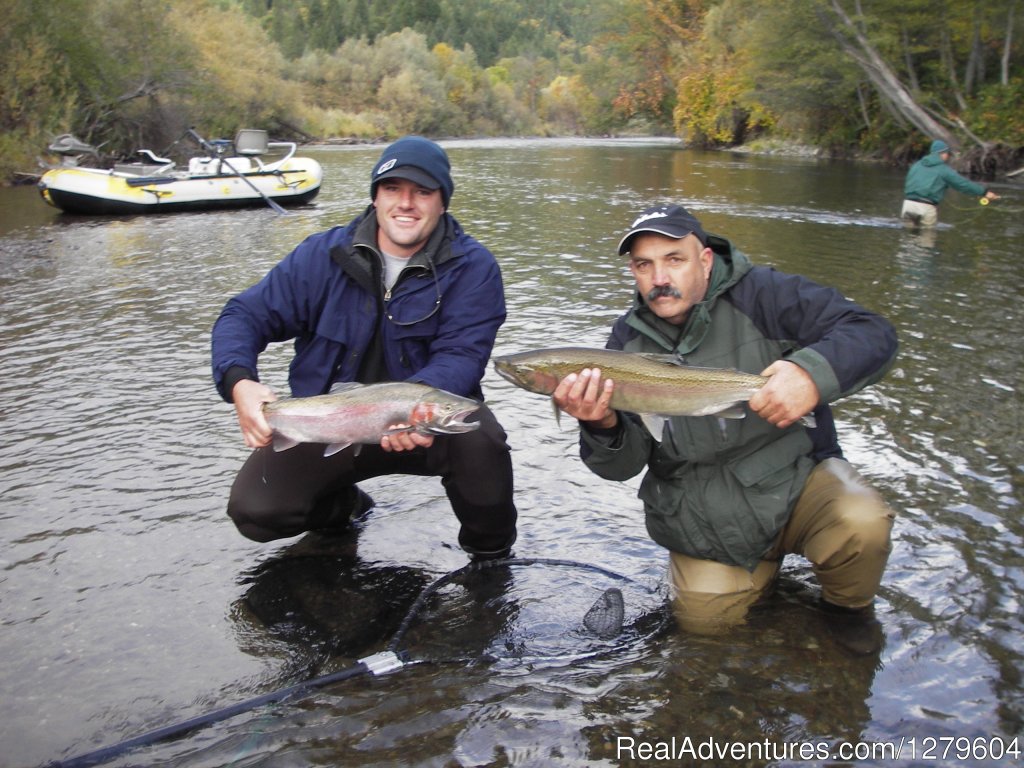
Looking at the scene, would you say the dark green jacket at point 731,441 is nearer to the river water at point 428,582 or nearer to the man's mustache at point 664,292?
the man's mustache at point 664,292

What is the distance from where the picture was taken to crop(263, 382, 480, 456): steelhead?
134 inches

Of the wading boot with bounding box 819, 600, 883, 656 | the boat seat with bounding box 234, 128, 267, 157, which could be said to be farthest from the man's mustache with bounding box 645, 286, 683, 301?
the boat seat with bounding box 234, 128, 267, 157

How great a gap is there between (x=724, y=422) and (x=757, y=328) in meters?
0.41

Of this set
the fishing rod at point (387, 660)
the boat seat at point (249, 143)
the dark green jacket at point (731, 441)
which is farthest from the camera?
the boat seat at point (249, 143)

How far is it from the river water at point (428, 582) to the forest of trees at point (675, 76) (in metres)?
23.0

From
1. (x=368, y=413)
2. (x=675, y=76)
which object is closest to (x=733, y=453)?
(x=368, y=413)

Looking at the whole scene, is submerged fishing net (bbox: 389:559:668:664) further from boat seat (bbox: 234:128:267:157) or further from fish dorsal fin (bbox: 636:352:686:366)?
boat seat (bbox: 234:128:267:157)

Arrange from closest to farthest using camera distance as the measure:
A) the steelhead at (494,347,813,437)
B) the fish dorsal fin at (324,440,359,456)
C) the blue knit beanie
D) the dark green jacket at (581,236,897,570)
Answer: the steelhead at (494,347,813,437) < the dark green jacket at (581,236,897,570) < the fish dorsal fin at (324,440,359,456) < the blue knit beanie

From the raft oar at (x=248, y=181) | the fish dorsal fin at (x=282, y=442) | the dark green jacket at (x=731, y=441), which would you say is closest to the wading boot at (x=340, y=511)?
the fish dorsal fin at (x=282, y=442)

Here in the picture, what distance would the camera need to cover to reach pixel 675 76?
60.5 metres

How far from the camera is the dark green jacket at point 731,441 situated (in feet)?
11.0

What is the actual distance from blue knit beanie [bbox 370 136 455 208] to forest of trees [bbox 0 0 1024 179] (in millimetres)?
26244

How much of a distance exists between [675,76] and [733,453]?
62084 mm

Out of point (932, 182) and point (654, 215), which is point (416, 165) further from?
point (932, 182)
